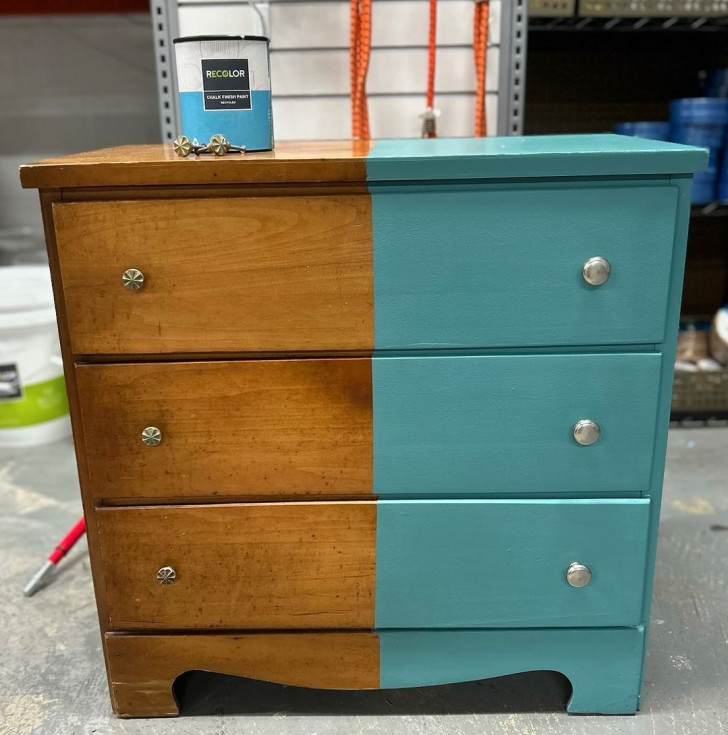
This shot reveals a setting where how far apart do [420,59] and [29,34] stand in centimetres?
152

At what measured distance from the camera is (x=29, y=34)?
2408 mm

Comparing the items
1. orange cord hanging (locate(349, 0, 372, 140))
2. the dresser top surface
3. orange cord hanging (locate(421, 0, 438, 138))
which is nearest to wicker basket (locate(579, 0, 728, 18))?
orange cord hanging (locate(421, 0, 438, 138))

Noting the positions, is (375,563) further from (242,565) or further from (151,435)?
(151,435)

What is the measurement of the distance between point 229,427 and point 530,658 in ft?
2.07

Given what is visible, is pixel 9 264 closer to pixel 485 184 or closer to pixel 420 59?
pixel 420 59

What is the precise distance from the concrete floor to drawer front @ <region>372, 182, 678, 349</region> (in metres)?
0.65

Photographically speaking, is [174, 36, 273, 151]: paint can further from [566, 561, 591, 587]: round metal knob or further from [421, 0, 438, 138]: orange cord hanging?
[566, 561, 591, 587]: round metal knob

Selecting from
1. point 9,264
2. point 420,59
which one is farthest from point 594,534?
point 9,264

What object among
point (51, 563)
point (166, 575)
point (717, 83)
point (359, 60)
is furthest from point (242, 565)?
point (717, 83)

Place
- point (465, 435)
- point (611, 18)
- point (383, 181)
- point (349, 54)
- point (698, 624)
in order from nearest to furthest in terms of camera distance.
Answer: point (383, 181) < point (465, 435) < point (698, 624) < point (349, 54) < point (611, 18)

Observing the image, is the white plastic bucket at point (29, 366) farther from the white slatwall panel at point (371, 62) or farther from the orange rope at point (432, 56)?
the orange rope at point (432, 56)

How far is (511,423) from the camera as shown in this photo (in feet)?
3.53

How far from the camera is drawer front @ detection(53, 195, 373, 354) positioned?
0.99 meters

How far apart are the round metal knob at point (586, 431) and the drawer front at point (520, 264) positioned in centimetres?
12
